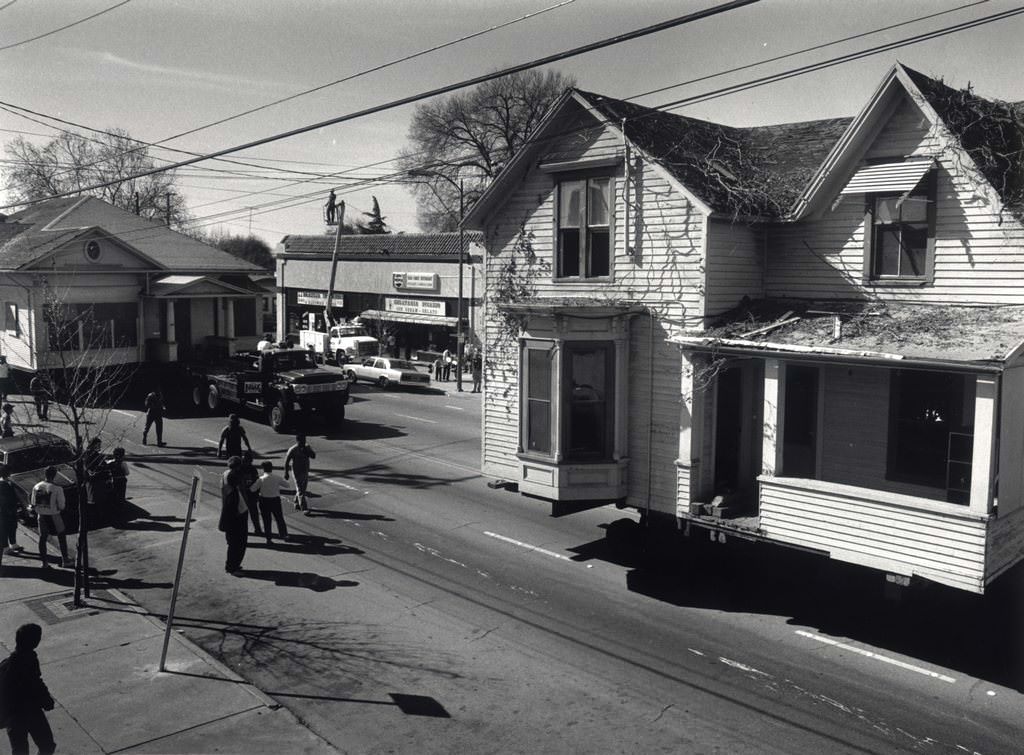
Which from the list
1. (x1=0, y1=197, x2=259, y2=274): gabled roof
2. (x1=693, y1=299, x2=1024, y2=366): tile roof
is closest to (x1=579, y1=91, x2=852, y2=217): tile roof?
(x1=693, y1=299, x2=1024, y2=366): tile roof

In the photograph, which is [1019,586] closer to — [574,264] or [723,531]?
[723,531]

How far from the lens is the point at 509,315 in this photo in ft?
50.0

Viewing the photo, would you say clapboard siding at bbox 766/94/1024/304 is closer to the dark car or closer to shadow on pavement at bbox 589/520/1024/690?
shadow on pavement at bbox 589/520/1024/690

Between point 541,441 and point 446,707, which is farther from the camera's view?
point 541,441

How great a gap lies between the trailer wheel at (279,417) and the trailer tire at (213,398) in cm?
298

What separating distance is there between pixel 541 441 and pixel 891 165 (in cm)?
679

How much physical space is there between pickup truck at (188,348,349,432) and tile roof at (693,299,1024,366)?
1588cm

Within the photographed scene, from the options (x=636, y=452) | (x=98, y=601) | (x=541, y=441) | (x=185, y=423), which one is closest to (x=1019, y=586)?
(x=636, y=452)

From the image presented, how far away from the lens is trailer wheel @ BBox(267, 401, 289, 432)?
26578 mm

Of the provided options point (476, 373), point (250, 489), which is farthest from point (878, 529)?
point (476, 373)

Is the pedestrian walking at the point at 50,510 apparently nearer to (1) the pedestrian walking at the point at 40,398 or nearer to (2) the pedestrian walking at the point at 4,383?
(1) the pedestrian walking at the point at 40,398

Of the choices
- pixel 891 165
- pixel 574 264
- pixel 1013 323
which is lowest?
pixel 1013 323

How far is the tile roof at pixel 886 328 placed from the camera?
1112 centimetres

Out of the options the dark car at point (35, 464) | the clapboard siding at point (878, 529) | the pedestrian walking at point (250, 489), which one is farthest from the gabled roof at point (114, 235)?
the clapboard siding at point (878, 529)
